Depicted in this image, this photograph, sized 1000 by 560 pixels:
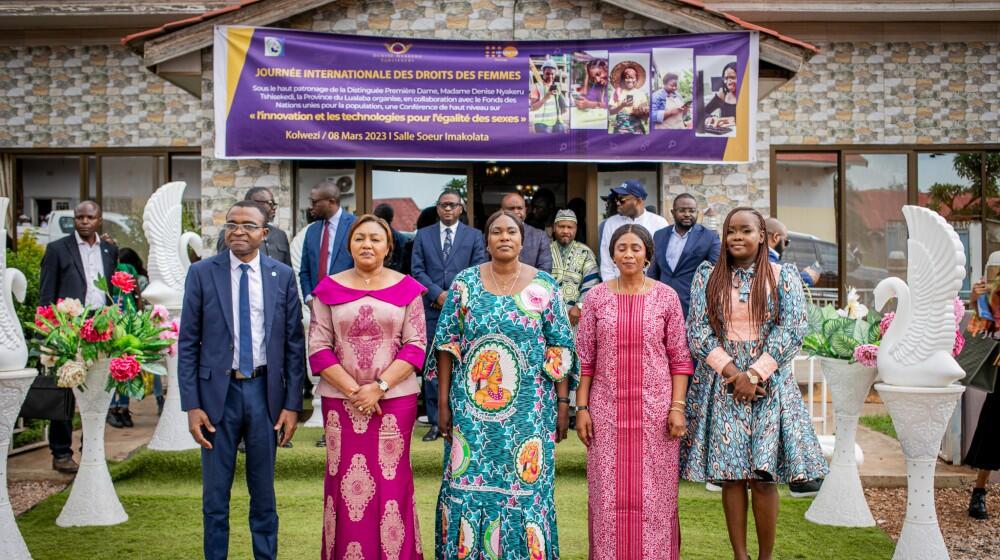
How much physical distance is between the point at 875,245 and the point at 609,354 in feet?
26.7

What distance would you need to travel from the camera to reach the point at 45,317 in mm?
5766

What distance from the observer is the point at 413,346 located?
4262mm

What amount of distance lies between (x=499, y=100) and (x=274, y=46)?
2222 millimetres

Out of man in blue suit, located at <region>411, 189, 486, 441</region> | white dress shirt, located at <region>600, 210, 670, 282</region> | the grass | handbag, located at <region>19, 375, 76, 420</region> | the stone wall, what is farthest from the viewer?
the stone wall

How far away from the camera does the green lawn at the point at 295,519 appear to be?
5.32 meters

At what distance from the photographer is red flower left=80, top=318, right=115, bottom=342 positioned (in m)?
5.65

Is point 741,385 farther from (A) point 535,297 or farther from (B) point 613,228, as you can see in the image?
(B) point 613,228

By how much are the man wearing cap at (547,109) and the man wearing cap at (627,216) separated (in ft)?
3.58

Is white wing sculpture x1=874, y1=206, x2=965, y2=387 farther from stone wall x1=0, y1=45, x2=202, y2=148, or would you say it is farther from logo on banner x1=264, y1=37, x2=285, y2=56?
stone wall x1=0, y1=45, x2=202, y2=148

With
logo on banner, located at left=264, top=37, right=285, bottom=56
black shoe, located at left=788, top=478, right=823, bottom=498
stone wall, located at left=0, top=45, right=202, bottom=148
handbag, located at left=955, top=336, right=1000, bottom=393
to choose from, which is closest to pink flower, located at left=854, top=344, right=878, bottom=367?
handbag, located at left=955, top=336, right=1000, bottom=393

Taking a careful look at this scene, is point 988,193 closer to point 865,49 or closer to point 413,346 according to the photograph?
point 865,49

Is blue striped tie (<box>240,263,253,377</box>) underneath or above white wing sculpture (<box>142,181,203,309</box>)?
underneath

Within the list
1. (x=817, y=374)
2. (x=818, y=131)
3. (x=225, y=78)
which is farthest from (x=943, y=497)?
(x=225, y=78)

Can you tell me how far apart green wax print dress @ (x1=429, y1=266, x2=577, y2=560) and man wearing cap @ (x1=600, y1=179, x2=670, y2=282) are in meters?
3.13
